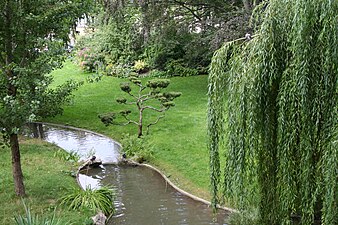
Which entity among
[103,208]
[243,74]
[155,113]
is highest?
[243,74]

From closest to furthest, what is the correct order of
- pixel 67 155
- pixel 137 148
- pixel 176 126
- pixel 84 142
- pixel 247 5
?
pixel 67 155 → pixel 137 148 → pixel 84 142 → pixel 176 126 → pixel 247 5

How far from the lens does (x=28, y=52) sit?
7113 mm

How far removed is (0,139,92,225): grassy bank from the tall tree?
460 millimetres

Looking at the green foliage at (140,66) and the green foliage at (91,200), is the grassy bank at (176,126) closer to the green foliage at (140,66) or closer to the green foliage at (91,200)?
the green foliage at (140,66)

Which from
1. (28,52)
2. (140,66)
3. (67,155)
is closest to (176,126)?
(67,155)

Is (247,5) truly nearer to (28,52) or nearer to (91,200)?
(28,52)

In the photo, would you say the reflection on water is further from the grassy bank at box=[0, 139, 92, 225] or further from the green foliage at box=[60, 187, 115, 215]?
the green foliage at box=[60, 187, 115, 215]

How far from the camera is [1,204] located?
23.2 feet

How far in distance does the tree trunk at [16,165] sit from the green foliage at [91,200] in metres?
0.78

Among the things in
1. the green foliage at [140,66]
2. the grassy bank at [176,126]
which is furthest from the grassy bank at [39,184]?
the green foliage at [140,66]

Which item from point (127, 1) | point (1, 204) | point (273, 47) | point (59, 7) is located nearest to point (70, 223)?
point (1, 204)

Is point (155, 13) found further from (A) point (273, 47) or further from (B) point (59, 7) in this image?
(A) point (273, 47)

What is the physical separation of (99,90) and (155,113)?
16.2 feet

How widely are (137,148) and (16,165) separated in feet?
12.0
